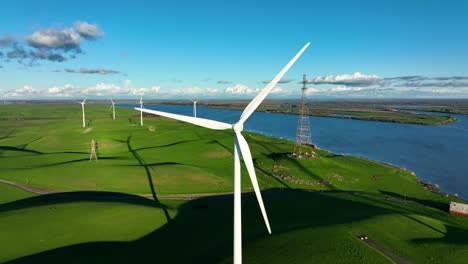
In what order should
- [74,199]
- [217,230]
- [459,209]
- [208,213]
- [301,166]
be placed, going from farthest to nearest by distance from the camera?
[301,166] → [459,209] → [74,199] → [208,213] → [217,230]

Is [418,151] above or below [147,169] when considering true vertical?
below

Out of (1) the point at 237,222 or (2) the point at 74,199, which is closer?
(1) the point at 237,222

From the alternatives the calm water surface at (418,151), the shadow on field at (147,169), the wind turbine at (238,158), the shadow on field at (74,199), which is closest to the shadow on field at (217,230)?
the shadow on field at (147,169)

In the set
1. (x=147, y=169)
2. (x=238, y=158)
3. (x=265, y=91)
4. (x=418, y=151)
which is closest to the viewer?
(x=238, y=158)

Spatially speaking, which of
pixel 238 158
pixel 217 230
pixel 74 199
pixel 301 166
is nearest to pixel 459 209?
pixel 301 166

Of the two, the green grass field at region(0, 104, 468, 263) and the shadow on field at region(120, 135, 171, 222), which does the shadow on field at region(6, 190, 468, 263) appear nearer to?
the green grass field at region(0, 104, 468, 263)

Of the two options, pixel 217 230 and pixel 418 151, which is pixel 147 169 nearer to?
pixel 217 230

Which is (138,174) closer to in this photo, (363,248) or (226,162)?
(226,162)
